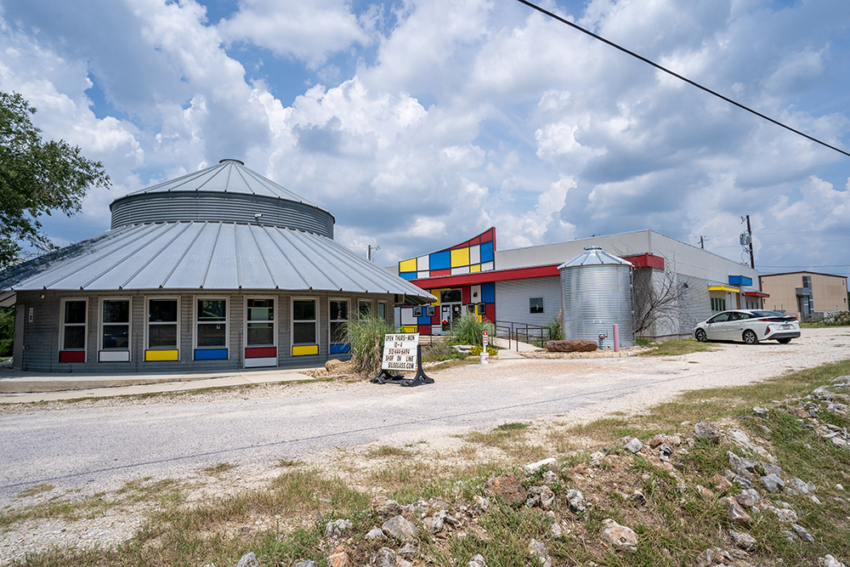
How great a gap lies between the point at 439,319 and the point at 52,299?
23.5m

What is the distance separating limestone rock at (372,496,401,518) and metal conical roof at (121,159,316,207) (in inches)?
735

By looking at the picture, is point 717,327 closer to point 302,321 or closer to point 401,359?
point 401,359

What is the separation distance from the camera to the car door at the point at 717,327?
2308cm

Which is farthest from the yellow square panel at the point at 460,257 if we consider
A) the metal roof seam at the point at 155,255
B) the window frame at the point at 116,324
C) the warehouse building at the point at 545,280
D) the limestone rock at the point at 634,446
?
the limestone rock at the point at 634,446

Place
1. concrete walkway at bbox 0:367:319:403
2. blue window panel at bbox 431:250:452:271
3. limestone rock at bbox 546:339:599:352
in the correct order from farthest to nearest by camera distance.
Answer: blue window panel at bbox 431:250:452:271, limestone rock at bbox 546:339:599:352, concrete walkway at bbox 0:367:319:403

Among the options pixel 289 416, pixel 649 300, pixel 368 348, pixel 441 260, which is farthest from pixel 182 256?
pixel 441 260

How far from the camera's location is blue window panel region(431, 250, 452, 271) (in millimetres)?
36406

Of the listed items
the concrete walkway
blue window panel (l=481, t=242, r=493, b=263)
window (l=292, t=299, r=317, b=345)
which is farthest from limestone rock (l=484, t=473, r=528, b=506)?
blue window panel (l=481, t=242, r=493, b=263)

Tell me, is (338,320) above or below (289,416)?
above

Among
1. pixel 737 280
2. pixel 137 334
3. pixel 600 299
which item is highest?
pixel 737 280

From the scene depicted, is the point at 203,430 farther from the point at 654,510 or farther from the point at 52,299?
the point at 52,299

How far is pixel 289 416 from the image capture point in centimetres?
861

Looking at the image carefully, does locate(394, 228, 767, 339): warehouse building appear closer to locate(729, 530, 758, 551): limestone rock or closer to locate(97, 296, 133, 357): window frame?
locate(97, 296, 133, 357): window frame

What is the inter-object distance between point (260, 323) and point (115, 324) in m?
4.52
